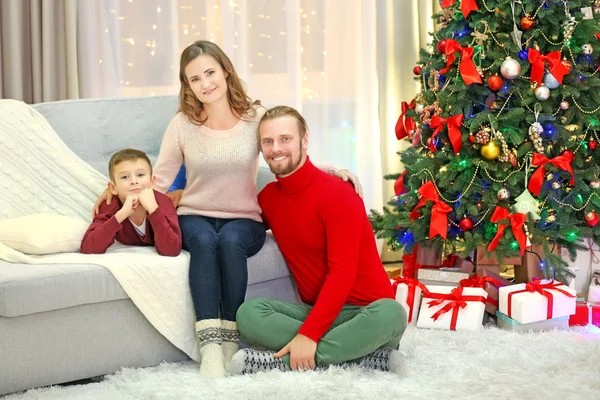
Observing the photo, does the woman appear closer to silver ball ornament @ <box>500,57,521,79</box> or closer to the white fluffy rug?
the white fluffy rug

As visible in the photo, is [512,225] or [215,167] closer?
[215,167]

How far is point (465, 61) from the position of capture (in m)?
3.17

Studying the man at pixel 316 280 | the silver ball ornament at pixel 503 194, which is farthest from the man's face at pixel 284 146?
the silver ball ornament at pixel 503 194

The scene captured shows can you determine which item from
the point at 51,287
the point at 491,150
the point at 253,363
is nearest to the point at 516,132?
the point at 491,150

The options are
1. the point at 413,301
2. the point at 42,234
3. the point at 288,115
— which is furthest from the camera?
the point at 413,301

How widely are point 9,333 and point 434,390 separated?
122cm

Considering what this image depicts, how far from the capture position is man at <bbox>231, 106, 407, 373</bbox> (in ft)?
7.98

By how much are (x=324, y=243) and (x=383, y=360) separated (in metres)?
0.42

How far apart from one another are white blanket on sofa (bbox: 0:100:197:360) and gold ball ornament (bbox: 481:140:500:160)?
50.4 inches

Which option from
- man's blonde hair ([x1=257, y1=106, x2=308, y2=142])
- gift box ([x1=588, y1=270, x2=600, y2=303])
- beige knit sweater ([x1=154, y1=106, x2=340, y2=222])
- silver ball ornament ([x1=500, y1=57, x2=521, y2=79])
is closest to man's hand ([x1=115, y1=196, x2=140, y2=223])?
beige knit sweater ([x1=154, y1=106, x2=340, y2=222])

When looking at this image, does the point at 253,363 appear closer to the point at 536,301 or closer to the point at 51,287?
the point at 51,287

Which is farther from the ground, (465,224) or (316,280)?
(465,224)

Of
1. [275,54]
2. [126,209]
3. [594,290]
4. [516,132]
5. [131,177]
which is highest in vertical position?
[275,54]

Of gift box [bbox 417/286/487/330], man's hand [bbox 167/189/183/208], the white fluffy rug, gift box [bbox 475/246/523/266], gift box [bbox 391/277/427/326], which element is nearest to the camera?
the white fluffy rug
